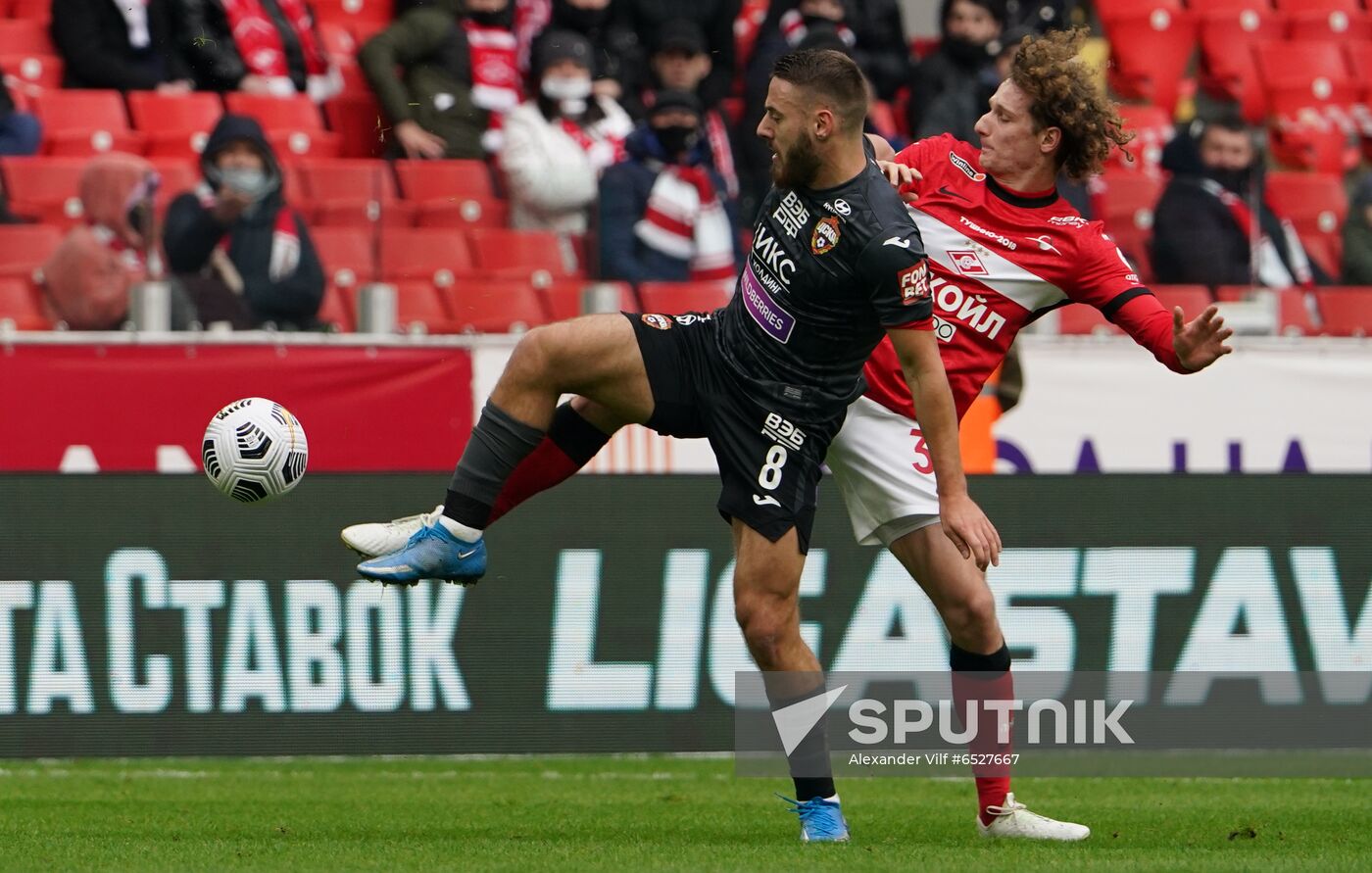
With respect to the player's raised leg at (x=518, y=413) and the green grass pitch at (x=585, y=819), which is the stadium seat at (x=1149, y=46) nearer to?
the green grass pitch at (x=585, y=819)

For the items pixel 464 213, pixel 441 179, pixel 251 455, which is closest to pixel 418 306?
pixel 464 213

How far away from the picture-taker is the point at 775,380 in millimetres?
6152

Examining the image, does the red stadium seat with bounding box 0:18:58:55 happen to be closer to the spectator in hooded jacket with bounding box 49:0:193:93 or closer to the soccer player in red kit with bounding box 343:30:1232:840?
the spectator in hooded jacket with bounding box 49:0:193:93

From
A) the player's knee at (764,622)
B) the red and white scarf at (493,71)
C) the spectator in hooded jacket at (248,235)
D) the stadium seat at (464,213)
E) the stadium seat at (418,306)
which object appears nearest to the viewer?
the player's knee at (764,622)

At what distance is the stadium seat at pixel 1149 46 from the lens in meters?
14.4

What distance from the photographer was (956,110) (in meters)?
12.5

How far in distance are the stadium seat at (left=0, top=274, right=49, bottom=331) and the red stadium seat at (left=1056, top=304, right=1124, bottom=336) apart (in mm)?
5584

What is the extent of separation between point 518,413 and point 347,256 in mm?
5172

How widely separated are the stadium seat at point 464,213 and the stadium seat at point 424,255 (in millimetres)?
77

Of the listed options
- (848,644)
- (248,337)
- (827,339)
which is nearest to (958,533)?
(827,339)

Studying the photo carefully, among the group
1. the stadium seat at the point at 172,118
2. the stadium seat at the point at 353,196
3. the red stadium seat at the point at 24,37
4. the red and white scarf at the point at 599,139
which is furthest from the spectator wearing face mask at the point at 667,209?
the red stadium seat at the point at 24,37

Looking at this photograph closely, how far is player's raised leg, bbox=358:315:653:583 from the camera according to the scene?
605 cm

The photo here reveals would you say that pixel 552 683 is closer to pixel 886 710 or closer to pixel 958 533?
pixel 886 710

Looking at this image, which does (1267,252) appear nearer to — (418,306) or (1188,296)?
(1188,296)
